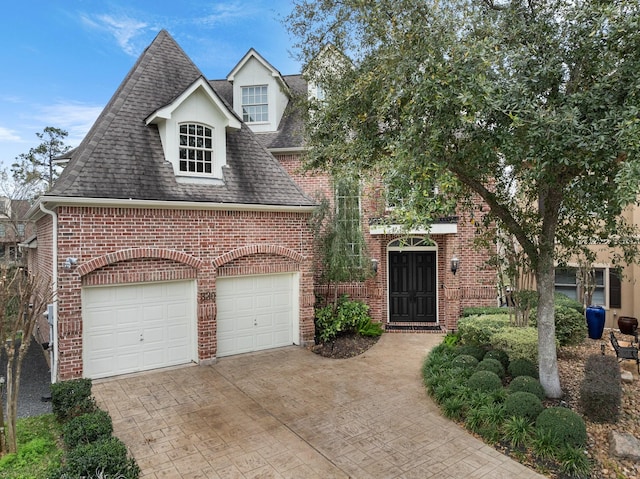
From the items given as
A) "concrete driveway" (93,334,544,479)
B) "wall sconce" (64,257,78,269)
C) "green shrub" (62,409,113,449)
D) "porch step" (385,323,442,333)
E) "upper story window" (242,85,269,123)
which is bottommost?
"porch step" (385,323,442,333)

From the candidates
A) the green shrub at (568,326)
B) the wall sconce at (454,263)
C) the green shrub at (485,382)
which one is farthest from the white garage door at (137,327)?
the green shrub at (568,326)

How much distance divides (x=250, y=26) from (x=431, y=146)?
9.97 metres

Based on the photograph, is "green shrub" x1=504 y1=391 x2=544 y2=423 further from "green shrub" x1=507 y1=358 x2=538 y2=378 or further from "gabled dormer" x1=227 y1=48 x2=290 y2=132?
"gabled dormer" x1=227 y1=48 x2=290 y2=132

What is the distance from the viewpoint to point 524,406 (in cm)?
587

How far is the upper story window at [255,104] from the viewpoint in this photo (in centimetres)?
1430

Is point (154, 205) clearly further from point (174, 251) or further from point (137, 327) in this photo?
point (137, 327)

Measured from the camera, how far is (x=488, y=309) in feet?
40.7

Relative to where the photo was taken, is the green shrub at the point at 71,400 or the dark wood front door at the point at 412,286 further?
the dark wood front door at the point at 412,286

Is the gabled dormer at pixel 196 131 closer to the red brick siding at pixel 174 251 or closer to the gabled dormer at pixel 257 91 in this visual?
the red brick siding at pixel 174 251

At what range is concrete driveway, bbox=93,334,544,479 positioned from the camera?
5.10m

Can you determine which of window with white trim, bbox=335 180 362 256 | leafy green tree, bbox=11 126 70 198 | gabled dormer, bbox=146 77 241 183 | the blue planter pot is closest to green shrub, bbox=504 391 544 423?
window with white trim, bbox=335 180 362 256

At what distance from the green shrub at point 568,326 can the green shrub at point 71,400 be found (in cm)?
1029

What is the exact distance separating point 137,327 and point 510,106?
884 centimetres

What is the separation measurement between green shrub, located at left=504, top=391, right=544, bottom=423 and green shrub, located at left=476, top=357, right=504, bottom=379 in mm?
1382
